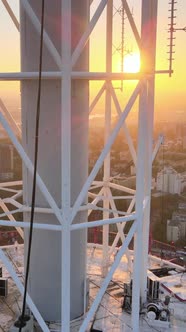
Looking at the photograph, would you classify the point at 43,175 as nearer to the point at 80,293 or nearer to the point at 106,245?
the point at 80,293

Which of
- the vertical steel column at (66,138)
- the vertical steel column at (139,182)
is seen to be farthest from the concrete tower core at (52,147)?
the vertical steel column at (139,182)

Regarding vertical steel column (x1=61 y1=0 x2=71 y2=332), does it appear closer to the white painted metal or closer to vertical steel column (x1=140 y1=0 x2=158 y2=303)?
the white painted metal

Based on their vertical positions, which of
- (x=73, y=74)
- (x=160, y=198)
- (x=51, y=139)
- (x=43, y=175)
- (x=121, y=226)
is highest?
(x=73, y=74)

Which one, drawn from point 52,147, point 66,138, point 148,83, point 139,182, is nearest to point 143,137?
point 139,182

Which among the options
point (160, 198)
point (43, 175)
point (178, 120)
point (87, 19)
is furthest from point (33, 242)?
point (178, 120)

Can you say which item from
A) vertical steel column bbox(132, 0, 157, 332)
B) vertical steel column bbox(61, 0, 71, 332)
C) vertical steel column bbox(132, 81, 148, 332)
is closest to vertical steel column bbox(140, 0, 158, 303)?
vertical steel column bbox(132, 0, 157, 332)

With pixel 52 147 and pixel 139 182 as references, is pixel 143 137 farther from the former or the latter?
pixel 52 147
